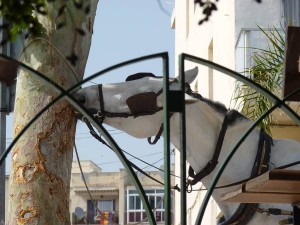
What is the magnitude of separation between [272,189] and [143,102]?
2.25 meters

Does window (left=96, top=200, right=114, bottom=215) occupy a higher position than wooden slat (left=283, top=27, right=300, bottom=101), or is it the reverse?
window (left=96, top=200, right=114, bottom=215)

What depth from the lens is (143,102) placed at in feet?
31.7

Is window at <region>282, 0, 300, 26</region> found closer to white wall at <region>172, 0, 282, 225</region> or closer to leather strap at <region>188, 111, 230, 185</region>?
white wall at <region>172, 0, 282, 225</region>

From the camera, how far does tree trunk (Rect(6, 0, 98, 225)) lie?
9.26 metres

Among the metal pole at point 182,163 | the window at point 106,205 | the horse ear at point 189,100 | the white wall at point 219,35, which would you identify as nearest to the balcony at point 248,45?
the white wall at point 219,35

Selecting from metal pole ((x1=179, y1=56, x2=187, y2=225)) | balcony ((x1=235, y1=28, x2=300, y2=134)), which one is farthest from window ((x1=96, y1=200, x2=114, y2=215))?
metal pole ((x1=179, y1=56, x2=187, y2=225))

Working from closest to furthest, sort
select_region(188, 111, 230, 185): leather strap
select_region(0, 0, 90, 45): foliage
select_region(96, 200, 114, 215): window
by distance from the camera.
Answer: select_region(0, 0, 90, 45): foliage → select_region(188, 111, 230, 185): leather strap → select_region(96, 200, 114, 215): window

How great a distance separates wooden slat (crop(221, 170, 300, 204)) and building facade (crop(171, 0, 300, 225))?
7946mm

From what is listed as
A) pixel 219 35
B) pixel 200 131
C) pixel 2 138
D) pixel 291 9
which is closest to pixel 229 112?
pixel 200 131

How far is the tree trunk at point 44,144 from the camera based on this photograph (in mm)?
9258

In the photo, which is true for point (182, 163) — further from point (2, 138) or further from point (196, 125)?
point (196, 125)

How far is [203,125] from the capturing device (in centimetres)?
980

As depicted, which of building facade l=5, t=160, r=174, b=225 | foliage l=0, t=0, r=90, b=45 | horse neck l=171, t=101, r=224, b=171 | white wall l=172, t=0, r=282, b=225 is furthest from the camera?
building facade l=5, t=160, r=174, b=225

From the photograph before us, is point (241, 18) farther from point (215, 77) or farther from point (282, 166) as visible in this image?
point (282, 166)
